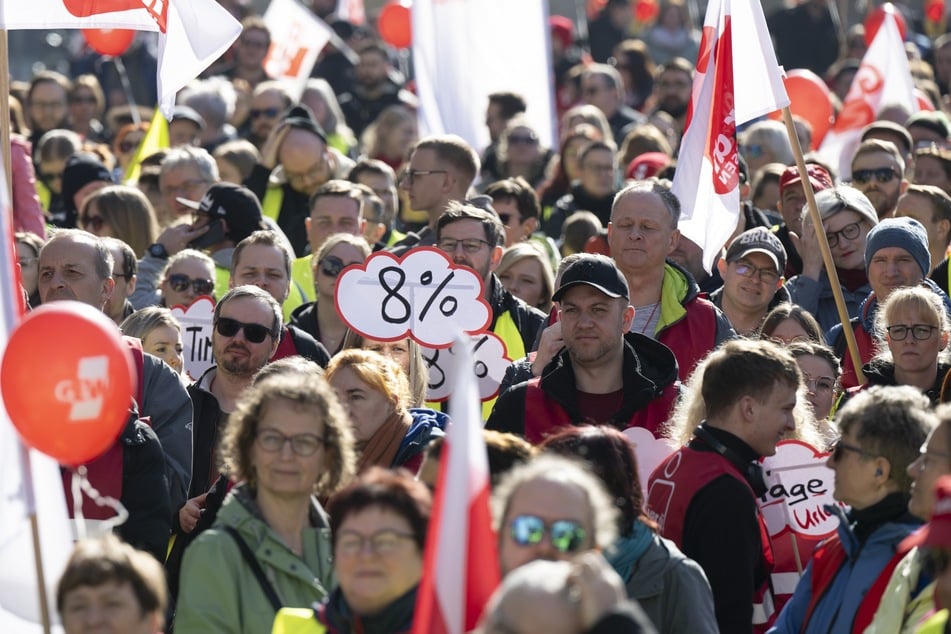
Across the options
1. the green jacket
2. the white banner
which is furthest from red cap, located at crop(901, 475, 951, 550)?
the white banner

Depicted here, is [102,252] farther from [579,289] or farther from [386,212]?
[386,212]

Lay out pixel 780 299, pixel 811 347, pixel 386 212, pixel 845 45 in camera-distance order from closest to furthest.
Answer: pixel 811 347 → pixel 780 299 → pixel 386 212 → pixel 845 45

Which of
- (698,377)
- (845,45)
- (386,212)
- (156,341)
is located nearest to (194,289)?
(156,341)

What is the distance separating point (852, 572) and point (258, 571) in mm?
1589

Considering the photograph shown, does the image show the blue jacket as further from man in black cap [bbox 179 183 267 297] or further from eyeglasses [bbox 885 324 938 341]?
man in black cap [bbox 179 183 267 297]

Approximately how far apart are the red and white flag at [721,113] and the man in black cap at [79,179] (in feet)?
14.5

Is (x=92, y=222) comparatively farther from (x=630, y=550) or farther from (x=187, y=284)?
(x=630, y=550)

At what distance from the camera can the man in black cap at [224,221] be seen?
892 cm

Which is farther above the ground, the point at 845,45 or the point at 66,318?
the point at 845,45

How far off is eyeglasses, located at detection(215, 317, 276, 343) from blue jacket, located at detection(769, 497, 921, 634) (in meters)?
2.60

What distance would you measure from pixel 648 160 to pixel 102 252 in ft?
14.9

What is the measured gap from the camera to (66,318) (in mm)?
4688

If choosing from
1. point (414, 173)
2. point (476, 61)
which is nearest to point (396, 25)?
point (476, 61)

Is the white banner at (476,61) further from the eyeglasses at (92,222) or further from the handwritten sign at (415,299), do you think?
the handwritten sign at (415,299)
